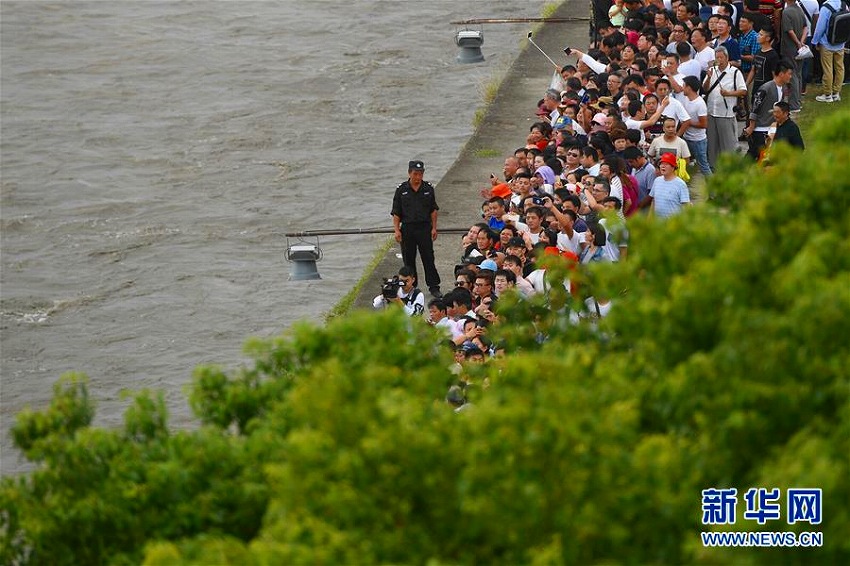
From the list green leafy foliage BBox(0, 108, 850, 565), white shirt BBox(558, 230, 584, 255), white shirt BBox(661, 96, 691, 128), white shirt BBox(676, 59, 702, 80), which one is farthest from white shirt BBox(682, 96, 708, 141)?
green leafy foliage BBox(0, 108, 850, 565)

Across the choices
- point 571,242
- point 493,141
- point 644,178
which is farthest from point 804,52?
point 571,242

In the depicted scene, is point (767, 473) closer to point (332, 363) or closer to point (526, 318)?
point (332, 363)

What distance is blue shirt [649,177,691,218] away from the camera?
601 inches

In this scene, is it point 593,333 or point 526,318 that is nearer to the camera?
point 593,333

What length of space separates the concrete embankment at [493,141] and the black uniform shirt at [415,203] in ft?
2.85

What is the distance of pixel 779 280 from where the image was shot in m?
7.03

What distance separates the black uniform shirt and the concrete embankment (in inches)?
34.2

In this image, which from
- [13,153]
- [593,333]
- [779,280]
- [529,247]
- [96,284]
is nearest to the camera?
[779,280]

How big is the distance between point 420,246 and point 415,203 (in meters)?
0.47

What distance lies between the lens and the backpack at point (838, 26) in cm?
1923

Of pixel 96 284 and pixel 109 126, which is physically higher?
pixel 109 126

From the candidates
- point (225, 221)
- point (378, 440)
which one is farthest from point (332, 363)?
point (225, 221)

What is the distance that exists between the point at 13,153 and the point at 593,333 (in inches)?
1005

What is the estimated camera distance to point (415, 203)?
18.6 meters
